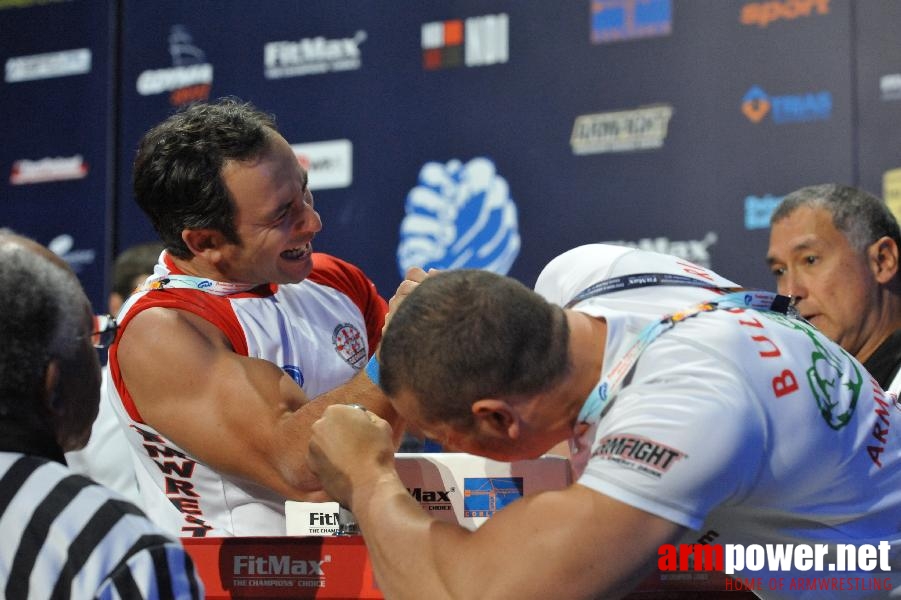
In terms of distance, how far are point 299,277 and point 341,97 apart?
77.8 inches

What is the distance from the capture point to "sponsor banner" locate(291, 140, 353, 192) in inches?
160

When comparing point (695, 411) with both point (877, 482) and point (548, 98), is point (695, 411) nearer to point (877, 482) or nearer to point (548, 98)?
point (877, 482)

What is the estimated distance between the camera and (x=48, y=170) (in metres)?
4.66

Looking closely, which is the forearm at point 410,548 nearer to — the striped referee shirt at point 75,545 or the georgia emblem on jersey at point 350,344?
the striped referee shirt at point 75,545

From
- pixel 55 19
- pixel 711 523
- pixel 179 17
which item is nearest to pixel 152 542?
pixel 711 523

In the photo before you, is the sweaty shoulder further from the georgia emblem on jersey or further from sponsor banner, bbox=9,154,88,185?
sponsor banner, bbox=9,154,88,185

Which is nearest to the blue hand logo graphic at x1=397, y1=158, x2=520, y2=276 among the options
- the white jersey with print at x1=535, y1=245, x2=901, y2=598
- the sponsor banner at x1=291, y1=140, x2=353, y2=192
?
the sponsor banner at x1=291, y1=140, x2=353, y2=192

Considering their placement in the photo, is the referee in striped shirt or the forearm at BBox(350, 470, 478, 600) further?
the forearm at BBox(350, 470, 478, 600)

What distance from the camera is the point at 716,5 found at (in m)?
3.62

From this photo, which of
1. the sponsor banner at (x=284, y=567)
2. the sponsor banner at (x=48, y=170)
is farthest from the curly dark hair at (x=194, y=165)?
the sponsor banner at (x=48, y=170)

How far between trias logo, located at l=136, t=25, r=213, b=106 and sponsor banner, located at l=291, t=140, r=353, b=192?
1.69 ft

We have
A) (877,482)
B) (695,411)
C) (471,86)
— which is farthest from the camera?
(471,86)

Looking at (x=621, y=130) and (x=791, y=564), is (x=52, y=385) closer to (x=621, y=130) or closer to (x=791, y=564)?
(x=791, y=564)

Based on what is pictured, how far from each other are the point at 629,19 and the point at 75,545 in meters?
2.89
